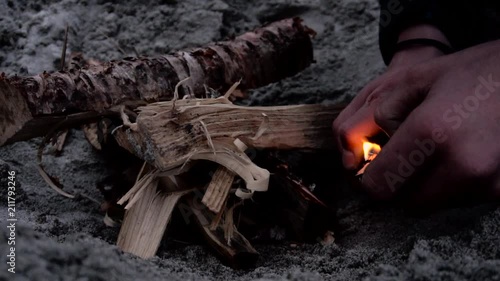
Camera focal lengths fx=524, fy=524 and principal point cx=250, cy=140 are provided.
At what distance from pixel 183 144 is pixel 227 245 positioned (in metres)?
0.24

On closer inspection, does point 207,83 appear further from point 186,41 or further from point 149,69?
point 186,41

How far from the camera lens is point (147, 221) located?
44.7 inches

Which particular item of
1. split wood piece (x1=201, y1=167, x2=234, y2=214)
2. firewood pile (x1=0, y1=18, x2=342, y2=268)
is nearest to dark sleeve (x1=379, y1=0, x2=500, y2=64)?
firewood pile (x1=0, y1=18, x2=342, y2=268)

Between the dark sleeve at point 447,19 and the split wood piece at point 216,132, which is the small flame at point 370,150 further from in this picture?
the dark sleeve at point 447,19

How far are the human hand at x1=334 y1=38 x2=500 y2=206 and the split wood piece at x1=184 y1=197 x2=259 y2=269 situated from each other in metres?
0.29

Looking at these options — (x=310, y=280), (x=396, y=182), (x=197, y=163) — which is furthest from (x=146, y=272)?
(x=396, y=182)

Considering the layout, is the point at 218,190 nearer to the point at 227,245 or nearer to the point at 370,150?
the point at 227,245

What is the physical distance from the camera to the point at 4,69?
1.76m

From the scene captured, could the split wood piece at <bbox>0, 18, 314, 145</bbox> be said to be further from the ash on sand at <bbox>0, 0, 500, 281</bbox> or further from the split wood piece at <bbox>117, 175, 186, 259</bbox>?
the split wood piece at <bbox>117, 175, 186, 259</bbox>

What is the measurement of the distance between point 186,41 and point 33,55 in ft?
1.74

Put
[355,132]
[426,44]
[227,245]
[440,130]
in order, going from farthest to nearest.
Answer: [426,44], [355,132], [227,245], [440,130]

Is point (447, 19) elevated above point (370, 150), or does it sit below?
above

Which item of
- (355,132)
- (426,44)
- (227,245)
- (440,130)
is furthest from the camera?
(426,44)

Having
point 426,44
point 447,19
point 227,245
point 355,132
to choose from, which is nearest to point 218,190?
point 227,245
